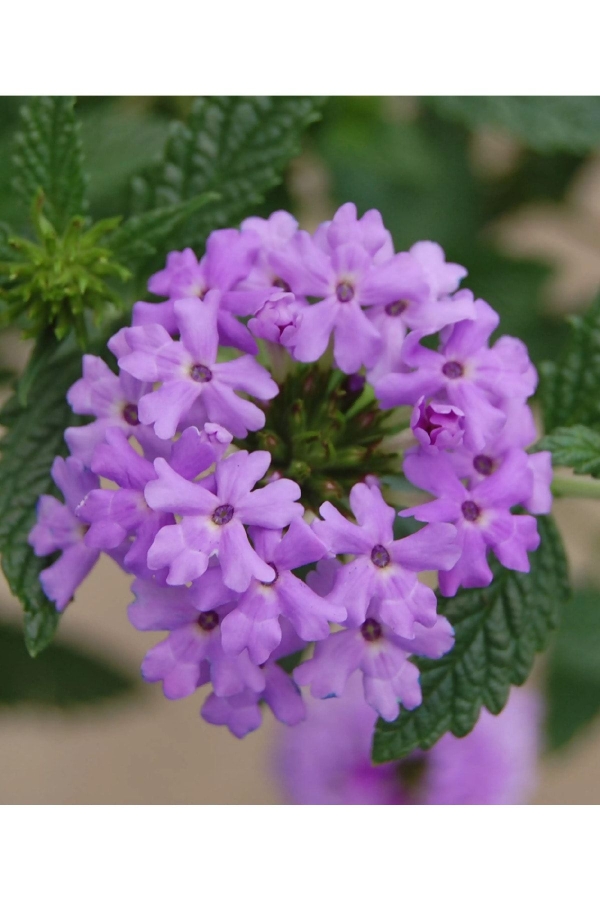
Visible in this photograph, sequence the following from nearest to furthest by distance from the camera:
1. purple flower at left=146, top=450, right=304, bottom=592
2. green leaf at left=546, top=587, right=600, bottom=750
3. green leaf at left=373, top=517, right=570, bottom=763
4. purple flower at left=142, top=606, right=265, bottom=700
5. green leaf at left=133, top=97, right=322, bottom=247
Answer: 1. purple flower at left=146, top=450, right=304, bottom=592
2. purple flower at left=142, top=606, right=265, bottom=700
3. green leaf at left=373, top=517, right=570, bottom=763
4. green leaf at left=133, top=97, right=322, bottom=247
5. green leaf at left=546, top=587, right=600, bottom=750

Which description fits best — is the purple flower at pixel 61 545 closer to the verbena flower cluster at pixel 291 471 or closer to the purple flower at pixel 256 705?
the verbena flower cluster at pixel 291 471

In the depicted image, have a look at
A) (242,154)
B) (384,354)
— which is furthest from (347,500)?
(242,154)

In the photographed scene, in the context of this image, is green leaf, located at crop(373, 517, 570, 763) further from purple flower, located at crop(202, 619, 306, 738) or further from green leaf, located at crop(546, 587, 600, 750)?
green leaf, located at crop(546, 587, 600, 750)

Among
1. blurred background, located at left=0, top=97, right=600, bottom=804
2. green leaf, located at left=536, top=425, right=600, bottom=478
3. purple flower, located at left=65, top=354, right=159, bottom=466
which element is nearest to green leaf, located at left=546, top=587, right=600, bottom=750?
blurred background, located at left=0, top=97, right=600, bottom=804

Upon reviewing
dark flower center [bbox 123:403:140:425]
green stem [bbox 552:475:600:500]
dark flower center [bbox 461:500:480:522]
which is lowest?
dark flower center [bbox 461:500:480:522]

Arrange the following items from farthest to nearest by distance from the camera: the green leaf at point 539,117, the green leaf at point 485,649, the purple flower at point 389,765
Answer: the purple flower at point 389,765 < the green leaf at point 539,117 < the green leaf at point 485,649

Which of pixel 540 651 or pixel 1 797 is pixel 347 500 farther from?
pixel 1 797

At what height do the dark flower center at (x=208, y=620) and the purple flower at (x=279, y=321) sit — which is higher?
the purple flower at (x=279, y=321)

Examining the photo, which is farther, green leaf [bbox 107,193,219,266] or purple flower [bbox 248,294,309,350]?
green leaf [bbox 107,193,219,266]

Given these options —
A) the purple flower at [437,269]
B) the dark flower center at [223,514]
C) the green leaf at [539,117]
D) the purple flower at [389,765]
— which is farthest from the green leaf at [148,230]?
the purple flower at [389,765]
